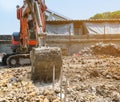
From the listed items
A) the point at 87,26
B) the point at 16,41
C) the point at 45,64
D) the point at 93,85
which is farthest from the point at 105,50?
the point at 93,85

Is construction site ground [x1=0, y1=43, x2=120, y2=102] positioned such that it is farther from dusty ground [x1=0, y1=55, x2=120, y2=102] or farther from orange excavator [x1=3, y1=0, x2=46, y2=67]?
orange excavator [x1=3, y1=0, x2=46, y2=67]

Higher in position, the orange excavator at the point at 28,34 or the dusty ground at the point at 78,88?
the orange excavator at the point at 28,34

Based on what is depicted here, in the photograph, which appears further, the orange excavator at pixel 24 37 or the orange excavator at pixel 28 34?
the orange excavator at pixel 24 37

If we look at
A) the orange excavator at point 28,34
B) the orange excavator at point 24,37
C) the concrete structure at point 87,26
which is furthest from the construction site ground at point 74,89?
the concrete structure at point 87,26

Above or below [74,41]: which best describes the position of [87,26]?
above

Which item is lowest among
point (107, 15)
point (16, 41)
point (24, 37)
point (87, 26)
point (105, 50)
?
point (105, 50)

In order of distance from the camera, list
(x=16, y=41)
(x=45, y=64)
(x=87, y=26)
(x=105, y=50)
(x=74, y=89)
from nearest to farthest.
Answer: (x=74, y=89), (x=45, y=64), (x=16, y=41), (x=105, y=50), (x=87, y=26)

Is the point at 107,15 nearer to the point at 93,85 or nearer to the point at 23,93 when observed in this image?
the point at 93,85

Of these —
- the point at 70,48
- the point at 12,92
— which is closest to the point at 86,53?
the point at 70,48

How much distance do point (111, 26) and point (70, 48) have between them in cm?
537

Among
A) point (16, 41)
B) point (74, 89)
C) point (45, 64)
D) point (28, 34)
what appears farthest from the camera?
point (16, 41)

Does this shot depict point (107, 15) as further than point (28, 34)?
Yes

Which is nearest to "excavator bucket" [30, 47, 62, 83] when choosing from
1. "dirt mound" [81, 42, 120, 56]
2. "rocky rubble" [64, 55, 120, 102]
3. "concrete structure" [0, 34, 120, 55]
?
"rocky rubble" [64, 55, 120, 102]

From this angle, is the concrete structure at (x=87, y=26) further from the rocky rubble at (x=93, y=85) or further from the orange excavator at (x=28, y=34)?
the rocky rubble at (x=93, y=85)
